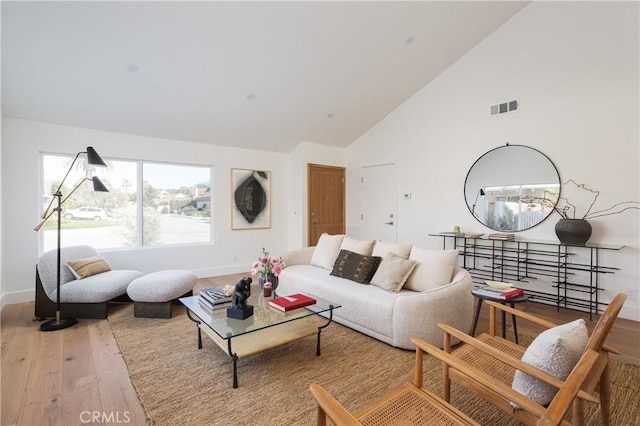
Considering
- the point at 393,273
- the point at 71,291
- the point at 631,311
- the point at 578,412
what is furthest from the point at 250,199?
the point at 631,311

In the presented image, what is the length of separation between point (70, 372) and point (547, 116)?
18.4ft

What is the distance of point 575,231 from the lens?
11.2ft

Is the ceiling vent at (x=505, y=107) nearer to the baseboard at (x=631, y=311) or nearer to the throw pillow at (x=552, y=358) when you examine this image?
the baseboard at (x=631, y=311)

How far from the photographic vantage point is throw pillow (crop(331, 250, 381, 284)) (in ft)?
10.3

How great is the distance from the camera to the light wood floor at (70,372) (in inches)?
70.0

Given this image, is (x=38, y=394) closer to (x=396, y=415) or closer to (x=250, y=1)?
(x=396, y=415)

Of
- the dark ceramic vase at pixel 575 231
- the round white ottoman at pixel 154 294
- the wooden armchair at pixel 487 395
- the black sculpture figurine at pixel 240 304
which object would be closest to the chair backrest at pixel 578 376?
the wooden armchair at pixel 487 395

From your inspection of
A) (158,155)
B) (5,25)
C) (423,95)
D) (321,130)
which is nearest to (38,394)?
(5,25)

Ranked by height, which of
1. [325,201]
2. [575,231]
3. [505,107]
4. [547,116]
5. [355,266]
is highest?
[505,107]

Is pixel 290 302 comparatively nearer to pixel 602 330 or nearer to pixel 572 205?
pixel 602 330

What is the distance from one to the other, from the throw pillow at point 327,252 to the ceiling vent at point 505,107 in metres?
2.87

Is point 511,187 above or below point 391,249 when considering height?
above

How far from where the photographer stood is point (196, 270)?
5.01 metres

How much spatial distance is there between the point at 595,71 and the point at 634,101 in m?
0.53
